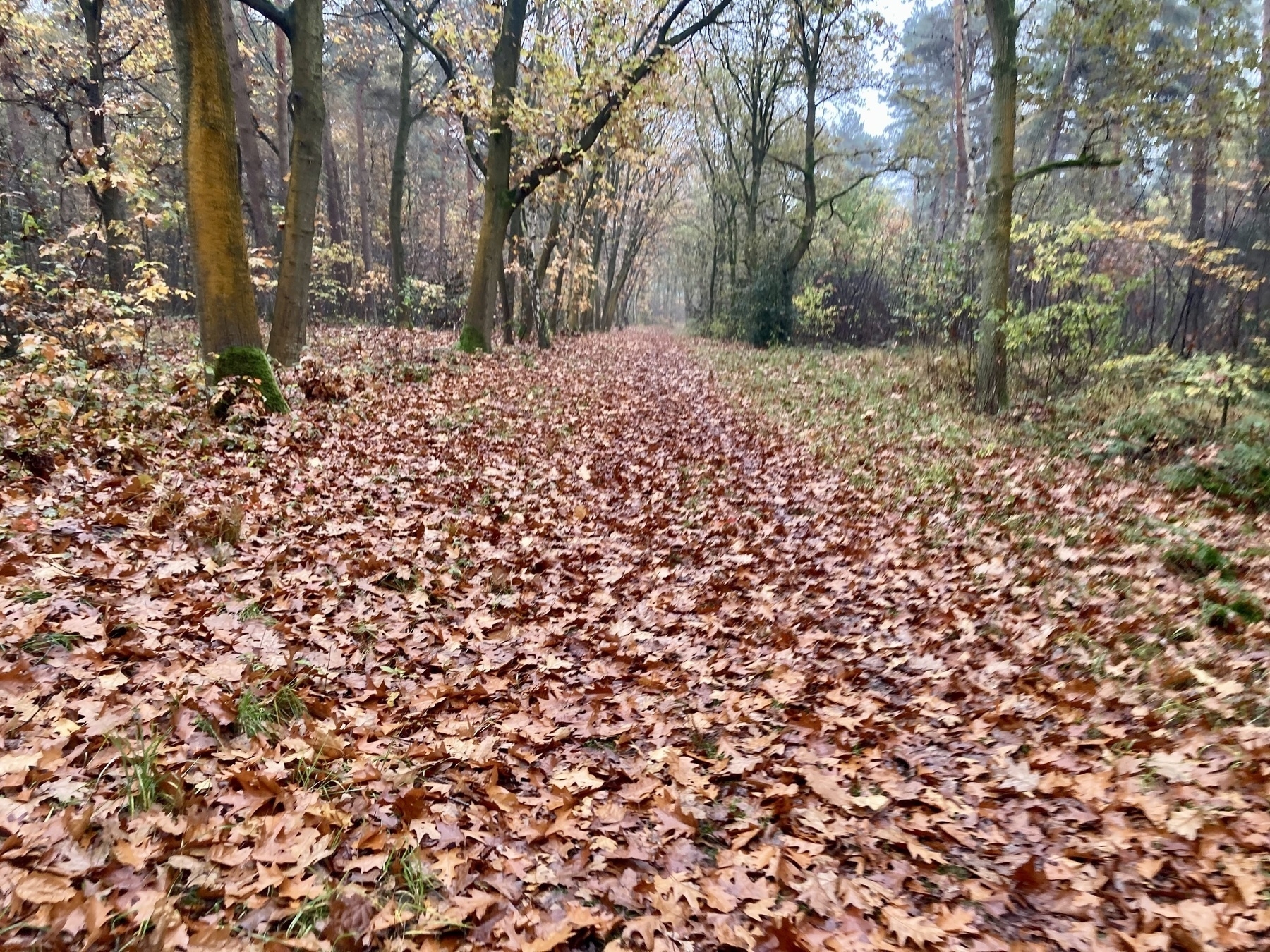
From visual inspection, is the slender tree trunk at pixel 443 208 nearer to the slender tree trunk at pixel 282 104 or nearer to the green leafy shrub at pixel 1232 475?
the slender tree trunk at pixel 282 104

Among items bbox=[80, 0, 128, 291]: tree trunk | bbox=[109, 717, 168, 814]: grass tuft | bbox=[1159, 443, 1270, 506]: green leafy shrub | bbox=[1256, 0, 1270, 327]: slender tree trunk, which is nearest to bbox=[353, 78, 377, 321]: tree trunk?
bbox=[80, 0, 128, 291]: tree trunk

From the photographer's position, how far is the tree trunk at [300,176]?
34.6 ft

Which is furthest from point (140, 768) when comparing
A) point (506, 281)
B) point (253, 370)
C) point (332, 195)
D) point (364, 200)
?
point (364, 200)

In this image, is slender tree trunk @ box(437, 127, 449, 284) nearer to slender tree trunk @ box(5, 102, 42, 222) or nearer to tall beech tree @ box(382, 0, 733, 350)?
tall beech tree @ box(382, 0, 733, 350)

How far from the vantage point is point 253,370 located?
8.30m

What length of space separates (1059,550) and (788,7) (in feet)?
70.2

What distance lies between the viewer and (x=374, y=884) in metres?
2.71

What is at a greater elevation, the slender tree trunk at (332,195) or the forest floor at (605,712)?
the slender tree trunk at (332,195)

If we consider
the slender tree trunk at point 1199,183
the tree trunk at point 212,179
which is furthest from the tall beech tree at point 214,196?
the slender tree trunk at point 1199,183

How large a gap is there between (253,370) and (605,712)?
261 inches

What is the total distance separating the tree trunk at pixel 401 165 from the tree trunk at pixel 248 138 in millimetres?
3454

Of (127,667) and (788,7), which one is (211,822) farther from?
(788,7)

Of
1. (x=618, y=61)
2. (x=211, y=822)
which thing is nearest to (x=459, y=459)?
(x=211, y=822)

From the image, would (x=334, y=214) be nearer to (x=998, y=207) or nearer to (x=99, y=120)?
(x=99, y=120)
